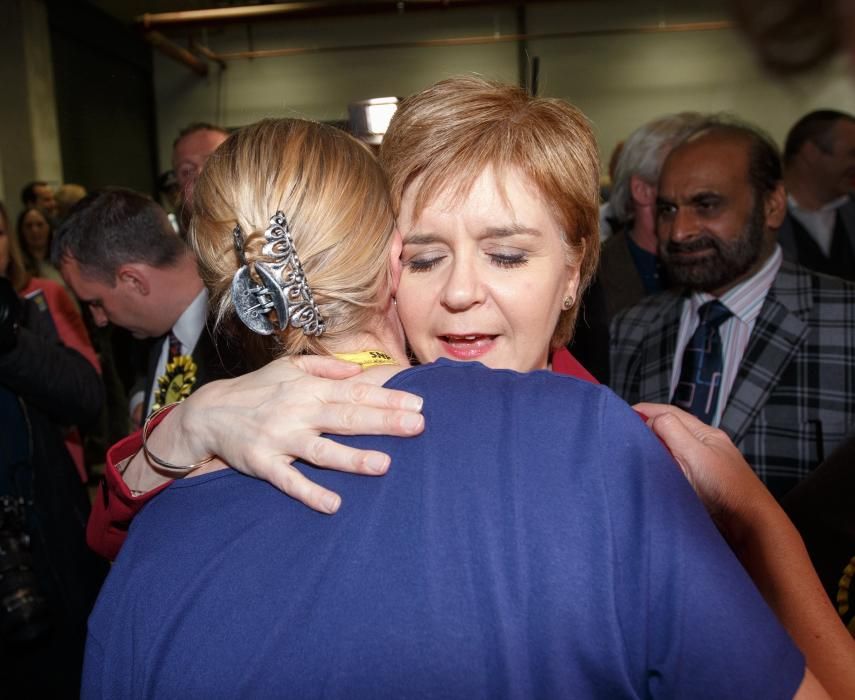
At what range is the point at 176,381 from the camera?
2148 millimetres

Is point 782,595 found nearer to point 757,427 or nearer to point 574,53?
point 757,427

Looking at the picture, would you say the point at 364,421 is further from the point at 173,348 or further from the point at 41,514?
the point at 41,514

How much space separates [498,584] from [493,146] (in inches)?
33.7

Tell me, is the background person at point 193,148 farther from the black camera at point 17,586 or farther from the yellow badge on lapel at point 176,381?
the black camera at point 17,586

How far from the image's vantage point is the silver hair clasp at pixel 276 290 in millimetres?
936

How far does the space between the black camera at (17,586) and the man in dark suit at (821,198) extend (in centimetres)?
329

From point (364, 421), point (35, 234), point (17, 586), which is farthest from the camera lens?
point (35, 234)

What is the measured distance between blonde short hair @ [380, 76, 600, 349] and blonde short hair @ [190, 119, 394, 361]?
33cm

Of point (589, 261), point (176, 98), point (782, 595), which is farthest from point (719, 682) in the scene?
point (176, 98)

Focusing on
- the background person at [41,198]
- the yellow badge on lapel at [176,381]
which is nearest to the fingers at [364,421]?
the yellow badge on lapel at [176,381]

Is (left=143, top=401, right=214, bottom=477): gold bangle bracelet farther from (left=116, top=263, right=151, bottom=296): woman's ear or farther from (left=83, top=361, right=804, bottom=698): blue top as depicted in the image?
(left=116, top=263, right=151, bottom=296): woman's ear

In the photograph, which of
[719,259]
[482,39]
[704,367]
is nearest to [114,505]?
[704,367]

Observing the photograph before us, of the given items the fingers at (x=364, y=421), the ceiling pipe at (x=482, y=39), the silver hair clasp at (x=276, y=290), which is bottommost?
the fingers at (x=364, y=421)

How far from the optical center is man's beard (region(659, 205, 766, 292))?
→ 2342 millimetres
